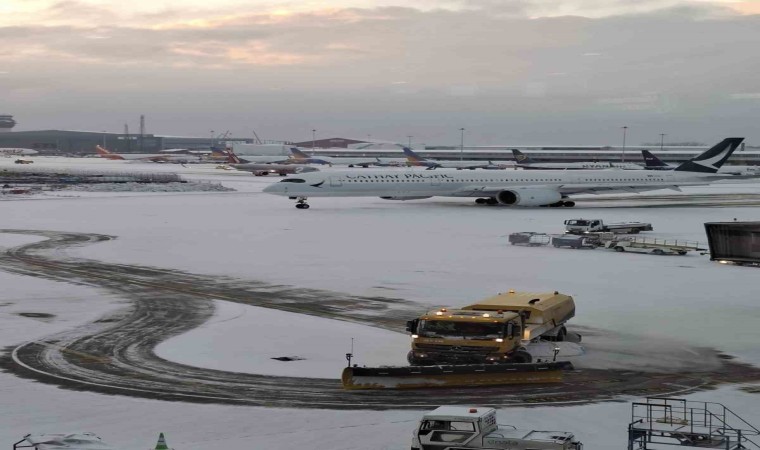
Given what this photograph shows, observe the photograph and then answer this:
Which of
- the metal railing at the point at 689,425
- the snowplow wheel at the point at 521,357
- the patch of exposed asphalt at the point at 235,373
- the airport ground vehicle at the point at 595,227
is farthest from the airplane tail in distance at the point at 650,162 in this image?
the metal railing at the point at 689,425

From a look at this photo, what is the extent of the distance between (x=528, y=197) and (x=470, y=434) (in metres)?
62.6

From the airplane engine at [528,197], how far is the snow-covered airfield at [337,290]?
111 inches

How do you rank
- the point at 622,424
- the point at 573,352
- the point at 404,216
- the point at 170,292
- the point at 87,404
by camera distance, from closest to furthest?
the point at 622,424 < the point at 87,404 < the point at 573,352 < the point at 170,292 < the point at 404,216

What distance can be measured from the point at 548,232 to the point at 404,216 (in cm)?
1260

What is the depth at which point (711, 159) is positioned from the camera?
287 feet

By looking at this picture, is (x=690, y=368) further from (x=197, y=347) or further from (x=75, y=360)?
(x=75, y=360)

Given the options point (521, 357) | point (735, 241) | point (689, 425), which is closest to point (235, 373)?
point (521, 357)

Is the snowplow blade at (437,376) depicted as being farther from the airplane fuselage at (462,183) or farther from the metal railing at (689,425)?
the airplane fuselage at (462,183)

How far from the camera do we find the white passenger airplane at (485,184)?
238 feet

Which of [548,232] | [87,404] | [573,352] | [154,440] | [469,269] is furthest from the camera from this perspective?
[548,232]

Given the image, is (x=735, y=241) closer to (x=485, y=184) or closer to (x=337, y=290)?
(x=337, y=290)

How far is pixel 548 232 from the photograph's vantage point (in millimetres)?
57219

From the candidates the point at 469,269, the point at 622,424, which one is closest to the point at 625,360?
the point at 622,424

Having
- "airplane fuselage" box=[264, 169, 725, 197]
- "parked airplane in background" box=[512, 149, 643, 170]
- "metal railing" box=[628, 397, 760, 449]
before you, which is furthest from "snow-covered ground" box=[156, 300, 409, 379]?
"parked airplane in background" box=[512, 149, 643, 170]
